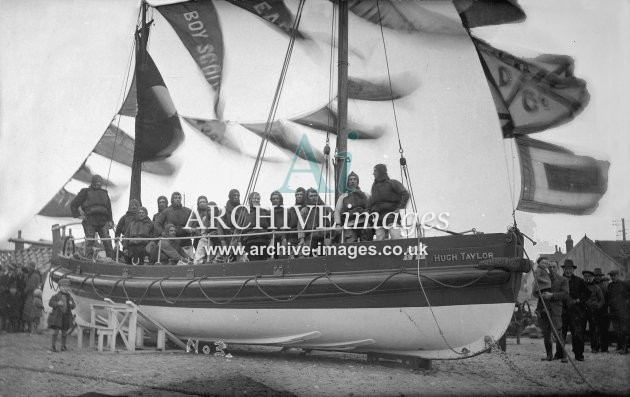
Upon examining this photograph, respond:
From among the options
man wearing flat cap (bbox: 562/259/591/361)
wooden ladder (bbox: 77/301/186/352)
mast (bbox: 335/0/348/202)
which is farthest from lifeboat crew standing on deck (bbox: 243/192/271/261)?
man wearing flat cap (bbox: 562/259/591/361)

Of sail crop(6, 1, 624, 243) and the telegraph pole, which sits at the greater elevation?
sail crop(6, 1, 624, 243)

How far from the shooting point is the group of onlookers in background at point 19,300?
10047 millimetres

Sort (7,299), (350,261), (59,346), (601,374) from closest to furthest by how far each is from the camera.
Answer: (601,374) < (350,261) < (59,346) < (7,299)

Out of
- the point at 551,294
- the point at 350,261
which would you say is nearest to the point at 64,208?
the point at 350,261

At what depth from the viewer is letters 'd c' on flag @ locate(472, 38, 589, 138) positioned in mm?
8375

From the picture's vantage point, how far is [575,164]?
26.6 feet

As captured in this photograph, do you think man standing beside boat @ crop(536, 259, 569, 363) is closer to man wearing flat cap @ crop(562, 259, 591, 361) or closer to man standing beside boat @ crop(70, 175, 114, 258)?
man wearing flat cap @ crop(562, 259, 591, 361)

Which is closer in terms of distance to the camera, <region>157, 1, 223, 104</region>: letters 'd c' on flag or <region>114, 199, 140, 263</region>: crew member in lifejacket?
<region>114, 199, 140, 263</region>: crew member in lifejacket

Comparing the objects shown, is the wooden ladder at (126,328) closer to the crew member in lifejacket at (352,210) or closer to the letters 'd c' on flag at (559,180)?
the crew member in lifejacket at (352,210)

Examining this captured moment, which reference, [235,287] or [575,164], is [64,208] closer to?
[235,287]

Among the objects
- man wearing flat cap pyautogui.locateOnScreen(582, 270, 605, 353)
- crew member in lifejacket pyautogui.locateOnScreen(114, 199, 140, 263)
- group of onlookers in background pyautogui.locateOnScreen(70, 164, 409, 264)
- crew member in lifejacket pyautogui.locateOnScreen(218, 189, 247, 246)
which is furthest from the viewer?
crew member in lifejacket pyautogui.locateOnScreen(114, 199, 140, 263)

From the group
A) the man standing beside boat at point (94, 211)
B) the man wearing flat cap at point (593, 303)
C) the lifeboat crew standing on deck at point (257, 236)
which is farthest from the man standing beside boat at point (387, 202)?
the man standing beside boat at point (94, 211)

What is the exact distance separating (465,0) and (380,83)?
2.07 metres

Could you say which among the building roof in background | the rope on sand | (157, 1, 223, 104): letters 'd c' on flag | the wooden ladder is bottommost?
the rope on sand
